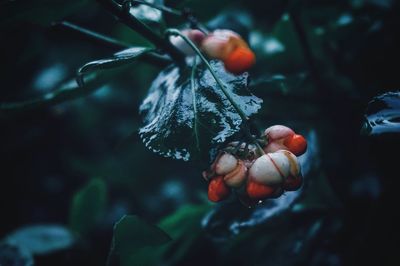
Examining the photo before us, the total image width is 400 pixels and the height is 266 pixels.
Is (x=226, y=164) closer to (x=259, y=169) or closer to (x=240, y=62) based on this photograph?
(x=259, y=169)

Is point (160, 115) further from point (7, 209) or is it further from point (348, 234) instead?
point (7, 209)

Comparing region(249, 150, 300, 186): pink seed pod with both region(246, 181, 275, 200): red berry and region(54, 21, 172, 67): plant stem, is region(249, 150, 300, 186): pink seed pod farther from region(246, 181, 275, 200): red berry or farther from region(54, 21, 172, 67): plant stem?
region(54, 21, 172, 67): plant stem

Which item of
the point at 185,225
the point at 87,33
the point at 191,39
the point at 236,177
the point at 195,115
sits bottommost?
the point at 185,225

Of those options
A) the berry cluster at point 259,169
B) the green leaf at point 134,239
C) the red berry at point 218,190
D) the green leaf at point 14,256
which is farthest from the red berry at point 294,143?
the green leaf at point 14,256

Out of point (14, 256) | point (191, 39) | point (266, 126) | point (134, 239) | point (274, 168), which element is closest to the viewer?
point (274, 168)

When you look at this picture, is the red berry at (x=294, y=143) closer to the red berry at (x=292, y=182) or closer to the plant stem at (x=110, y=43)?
the red berry at (x=292, y=182)

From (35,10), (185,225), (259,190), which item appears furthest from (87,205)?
(259,190)

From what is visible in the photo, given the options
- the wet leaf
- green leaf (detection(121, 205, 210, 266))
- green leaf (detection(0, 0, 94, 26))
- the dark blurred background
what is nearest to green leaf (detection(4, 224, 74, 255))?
the dark blurred background
